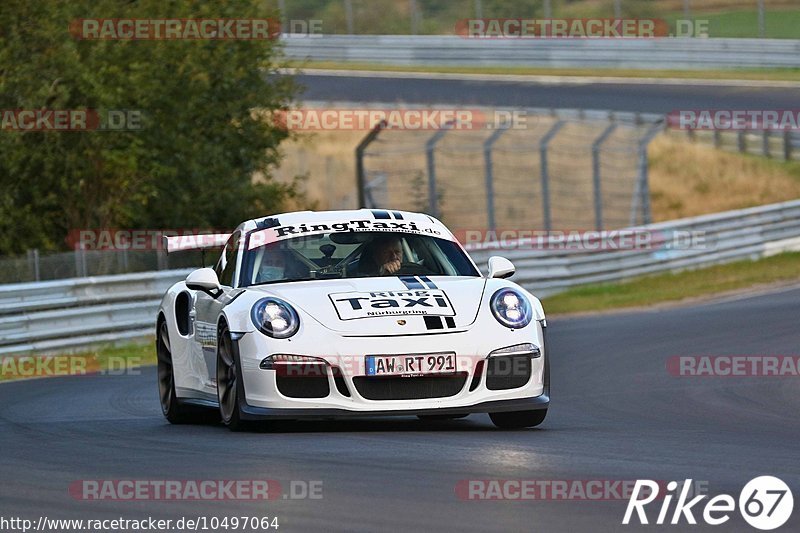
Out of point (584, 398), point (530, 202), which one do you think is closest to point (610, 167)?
point (530, 202)

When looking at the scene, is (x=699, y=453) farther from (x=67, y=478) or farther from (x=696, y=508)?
(x=67, y=478)

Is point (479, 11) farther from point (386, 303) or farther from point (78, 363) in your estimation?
point (386, 303)

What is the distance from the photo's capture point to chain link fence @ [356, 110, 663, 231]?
93.6 ft

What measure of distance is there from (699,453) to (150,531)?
2889mm

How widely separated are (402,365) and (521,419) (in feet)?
3.29

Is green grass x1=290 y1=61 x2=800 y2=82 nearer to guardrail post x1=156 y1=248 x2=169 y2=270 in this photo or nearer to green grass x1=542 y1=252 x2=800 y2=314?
green grass x1=542 y1=252 x2=800 y2=314

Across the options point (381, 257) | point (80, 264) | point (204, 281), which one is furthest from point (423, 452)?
point (80, 264)

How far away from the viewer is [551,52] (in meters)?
41.7

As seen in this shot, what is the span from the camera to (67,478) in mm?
7141

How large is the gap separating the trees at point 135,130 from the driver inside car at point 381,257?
42.5 ft

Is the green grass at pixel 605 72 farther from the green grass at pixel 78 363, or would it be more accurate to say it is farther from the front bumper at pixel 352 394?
the front bumper at pixel 352 394

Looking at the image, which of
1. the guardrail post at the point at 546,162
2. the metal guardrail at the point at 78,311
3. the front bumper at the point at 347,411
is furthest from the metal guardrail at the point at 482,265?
the front bumper at the point at 347,411

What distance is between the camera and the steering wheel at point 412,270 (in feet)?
31.7

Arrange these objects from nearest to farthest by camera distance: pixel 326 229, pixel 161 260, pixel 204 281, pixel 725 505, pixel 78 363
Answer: pixel 725 505, pixel 204 281, pixel 326 229, pixel 78 363, pixel 161 260
